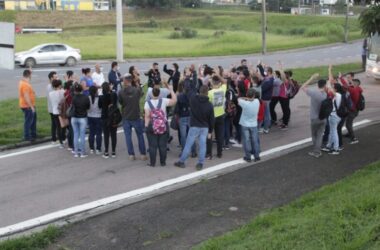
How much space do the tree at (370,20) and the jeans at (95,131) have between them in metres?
5.93

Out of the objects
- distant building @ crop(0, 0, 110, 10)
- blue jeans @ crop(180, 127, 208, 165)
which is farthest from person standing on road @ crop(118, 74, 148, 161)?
distant building @ crop(0, 0, 110, 10)

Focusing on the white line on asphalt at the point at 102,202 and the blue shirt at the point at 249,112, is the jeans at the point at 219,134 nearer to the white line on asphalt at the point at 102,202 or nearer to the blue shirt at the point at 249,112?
the white line on asphalt at the point at 102,202

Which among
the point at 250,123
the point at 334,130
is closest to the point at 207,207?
the point at 250,123

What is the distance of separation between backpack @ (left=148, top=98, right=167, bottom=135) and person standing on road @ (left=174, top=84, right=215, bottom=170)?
58 cm

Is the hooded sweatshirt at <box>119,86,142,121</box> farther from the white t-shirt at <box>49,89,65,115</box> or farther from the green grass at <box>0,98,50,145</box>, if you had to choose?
the green grass at <box>0,98,50,145</box>

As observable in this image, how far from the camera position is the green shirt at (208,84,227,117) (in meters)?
11.3

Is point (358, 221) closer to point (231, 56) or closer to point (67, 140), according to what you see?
point (67, 140)

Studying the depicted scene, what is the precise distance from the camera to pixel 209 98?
1121 cm

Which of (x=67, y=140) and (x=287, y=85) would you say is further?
(x=287, y=85)

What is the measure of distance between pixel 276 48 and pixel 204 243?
45080 mm

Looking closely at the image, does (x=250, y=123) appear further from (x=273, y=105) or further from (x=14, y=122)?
(x=14, y=122)

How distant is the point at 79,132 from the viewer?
11555mm

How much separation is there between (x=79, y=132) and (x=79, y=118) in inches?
13.4

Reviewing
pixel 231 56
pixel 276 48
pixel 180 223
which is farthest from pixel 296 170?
pixel 276 48
